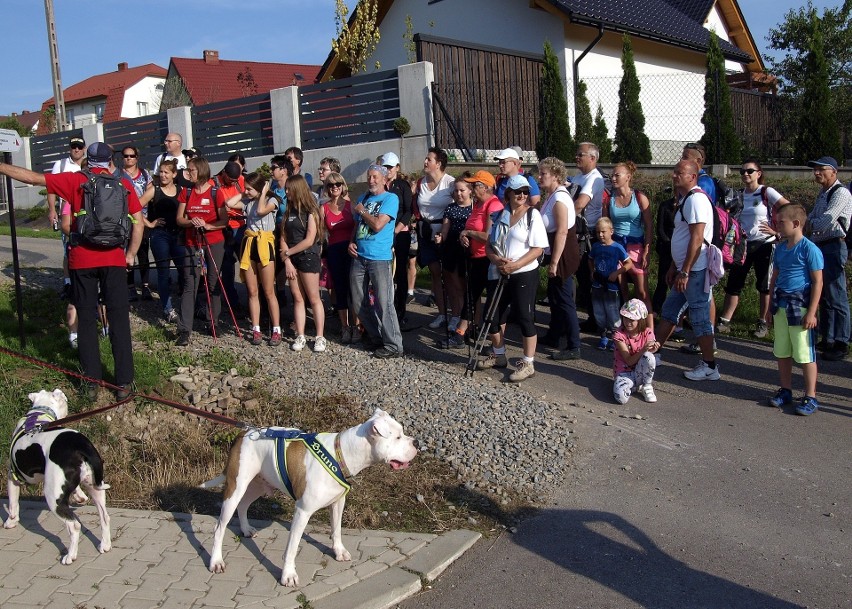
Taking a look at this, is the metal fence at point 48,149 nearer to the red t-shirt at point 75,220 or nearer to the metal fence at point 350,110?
the metal fence at point 350,110

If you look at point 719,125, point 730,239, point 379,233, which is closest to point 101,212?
point 379,233

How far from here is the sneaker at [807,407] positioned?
707 centimetres

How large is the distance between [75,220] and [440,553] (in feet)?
14.2

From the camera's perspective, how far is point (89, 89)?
66750 millimetres

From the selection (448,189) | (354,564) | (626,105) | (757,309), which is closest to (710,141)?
(626,105)

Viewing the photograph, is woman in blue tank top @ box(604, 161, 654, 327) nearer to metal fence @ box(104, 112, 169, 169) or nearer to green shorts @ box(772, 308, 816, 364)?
green shorts @ box(772, 308, 816, 364)

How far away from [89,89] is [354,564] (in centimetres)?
7053

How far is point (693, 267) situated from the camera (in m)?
7.90

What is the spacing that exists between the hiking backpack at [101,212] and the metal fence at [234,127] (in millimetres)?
12132

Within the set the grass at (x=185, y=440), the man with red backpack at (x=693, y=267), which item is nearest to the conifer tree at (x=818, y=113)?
the man with red backpack at (x=693, y=267)

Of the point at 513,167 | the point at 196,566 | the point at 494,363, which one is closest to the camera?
the point at 196,566

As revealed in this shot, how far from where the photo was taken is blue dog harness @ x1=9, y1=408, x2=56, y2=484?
5117 millimetres

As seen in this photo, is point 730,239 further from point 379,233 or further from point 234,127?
point 234,127

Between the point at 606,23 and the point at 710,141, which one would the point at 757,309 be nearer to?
the point at 710,141
